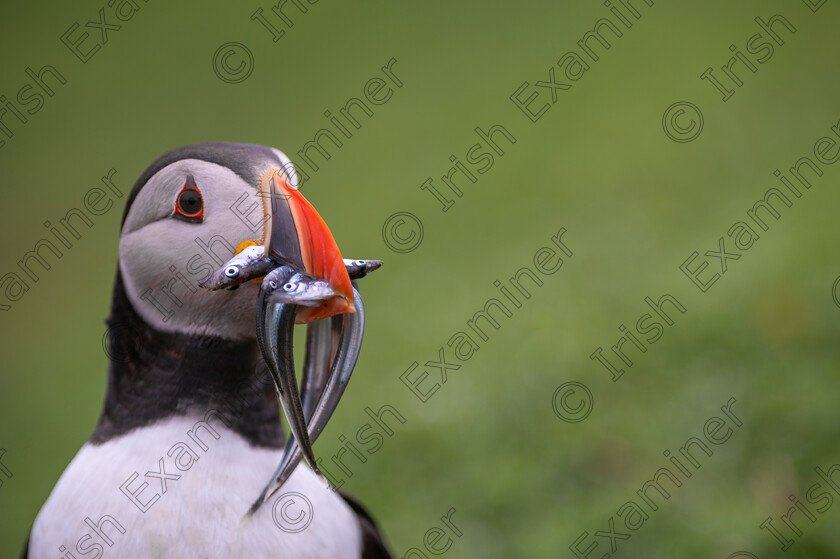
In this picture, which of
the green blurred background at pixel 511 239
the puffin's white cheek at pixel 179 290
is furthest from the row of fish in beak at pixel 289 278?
the green blurred background at pixel 511 239

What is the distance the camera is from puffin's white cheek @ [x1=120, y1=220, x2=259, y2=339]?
2.04 metres

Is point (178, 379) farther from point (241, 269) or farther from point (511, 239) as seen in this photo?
point (511, 239)

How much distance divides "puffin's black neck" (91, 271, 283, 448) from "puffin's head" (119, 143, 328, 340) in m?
0.04

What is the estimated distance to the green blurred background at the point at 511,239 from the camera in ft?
11.7

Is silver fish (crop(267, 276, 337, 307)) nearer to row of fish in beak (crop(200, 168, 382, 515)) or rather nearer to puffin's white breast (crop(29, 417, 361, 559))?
row of fish in beak (crop(200, 168, 382, 515))

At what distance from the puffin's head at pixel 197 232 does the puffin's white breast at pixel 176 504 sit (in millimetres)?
252

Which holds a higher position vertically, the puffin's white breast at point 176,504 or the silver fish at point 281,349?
the silver fish at point 281,349

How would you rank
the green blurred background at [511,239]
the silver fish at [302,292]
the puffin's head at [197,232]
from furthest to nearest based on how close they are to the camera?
the green blurred background at [511,239]
the puffin's head at [197,232]
the silver fish at [302,292]

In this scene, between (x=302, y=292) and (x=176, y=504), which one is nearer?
(x=302, y=292)

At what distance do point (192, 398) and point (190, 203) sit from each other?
0.46m

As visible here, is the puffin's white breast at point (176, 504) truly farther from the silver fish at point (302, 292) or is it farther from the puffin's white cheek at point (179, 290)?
the silver fish at point (302, 292)

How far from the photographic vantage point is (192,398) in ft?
6.82

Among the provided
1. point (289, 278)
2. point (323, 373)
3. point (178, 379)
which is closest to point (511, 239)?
point (323, 373)

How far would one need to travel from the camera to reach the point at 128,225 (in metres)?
2.15
